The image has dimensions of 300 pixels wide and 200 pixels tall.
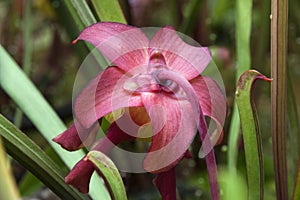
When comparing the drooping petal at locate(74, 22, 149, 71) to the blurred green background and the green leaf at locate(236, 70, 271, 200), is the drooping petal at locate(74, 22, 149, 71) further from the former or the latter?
the blurred green background

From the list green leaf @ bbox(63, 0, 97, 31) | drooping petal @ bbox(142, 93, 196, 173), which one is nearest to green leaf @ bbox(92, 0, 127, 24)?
green leaf @ bbox(63, 0, 97, 31)

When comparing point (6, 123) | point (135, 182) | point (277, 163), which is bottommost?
point (135, 182)

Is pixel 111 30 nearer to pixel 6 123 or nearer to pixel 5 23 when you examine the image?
pixel 6 123

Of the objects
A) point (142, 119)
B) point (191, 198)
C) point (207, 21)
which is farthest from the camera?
point (207, 21)

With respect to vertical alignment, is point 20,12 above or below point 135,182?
above

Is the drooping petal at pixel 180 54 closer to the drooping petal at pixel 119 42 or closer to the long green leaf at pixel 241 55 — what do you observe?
the drooping petal at pixel 119 42

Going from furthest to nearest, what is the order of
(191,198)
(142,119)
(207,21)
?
(207,21) < (191,198) < (142,119)

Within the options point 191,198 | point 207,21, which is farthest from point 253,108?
point 207,21

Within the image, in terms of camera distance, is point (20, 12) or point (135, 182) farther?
point (20, 12)
